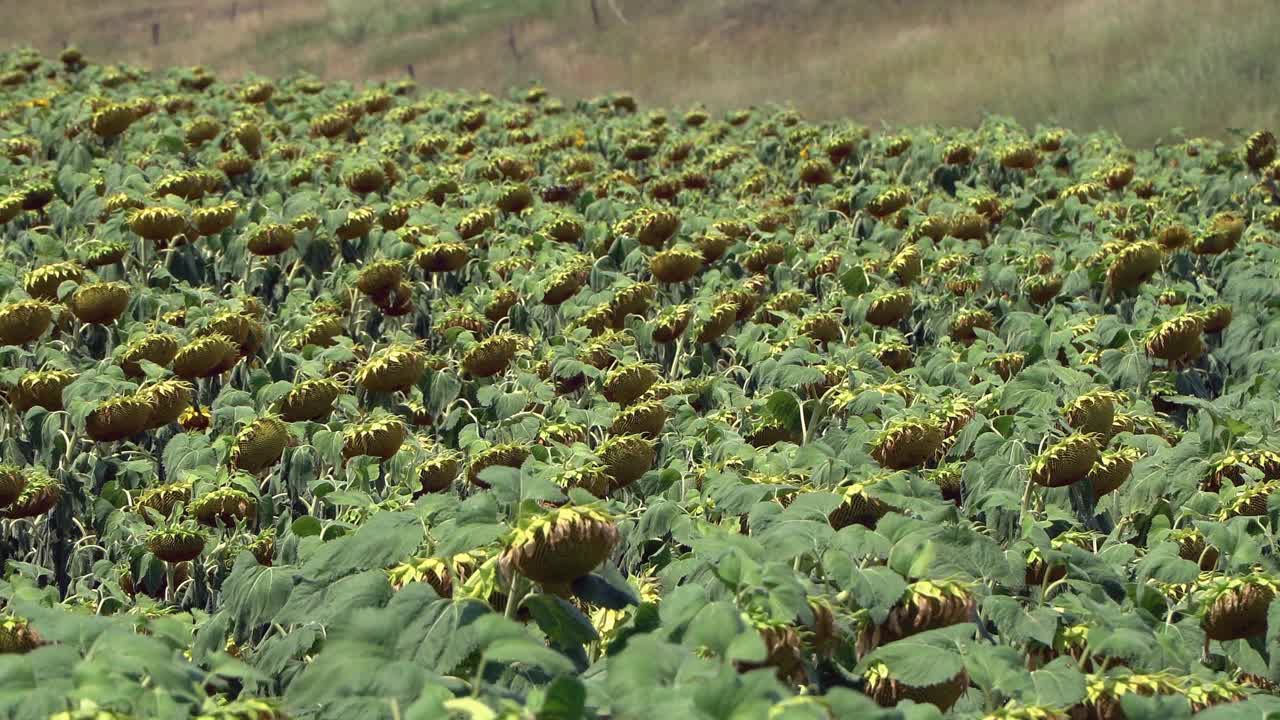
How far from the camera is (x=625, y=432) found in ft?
12.3

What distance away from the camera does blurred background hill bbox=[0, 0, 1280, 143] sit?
40.8 feet

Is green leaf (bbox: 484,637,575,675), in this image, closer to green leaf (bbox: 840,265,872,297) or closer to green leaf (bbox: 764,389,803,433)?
green leaf (bbox: 764,389,803,433)

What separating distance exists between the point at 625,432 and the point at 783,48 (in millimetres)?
12341

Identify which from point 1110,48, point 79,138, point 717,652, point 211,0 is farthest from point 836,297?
point 211,0

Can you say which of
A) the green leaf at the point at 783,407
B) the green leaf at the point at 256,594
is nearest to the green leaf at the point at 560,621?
the green leaf at the point at 256,594

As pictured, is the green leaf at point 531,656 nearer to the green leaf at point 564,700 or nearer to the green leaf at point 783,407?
the green leaf at point 564,700

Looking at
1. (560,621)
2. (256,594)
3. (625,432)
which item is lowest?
(625,432)

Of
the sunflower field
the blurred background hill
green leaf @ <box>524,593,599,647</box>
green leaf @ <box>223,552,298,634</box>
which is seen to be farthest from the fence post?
green leaf @ <box>524,593,599,647</box>

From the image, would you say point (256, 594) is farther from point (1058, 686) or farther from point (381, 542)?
point (1058, 686)

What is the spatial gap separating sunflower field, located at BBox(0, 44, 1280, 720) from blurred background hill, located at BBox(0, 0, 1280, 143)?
383 centimetres

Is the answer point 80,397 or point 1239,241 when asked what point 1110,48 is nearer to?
point 1239,241

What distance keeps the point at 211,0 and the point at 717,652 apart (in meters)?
17.3

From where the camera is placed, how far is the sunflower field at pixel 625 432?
5.98ft

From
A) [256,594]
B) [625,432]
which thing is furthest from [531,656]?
[625,432]
